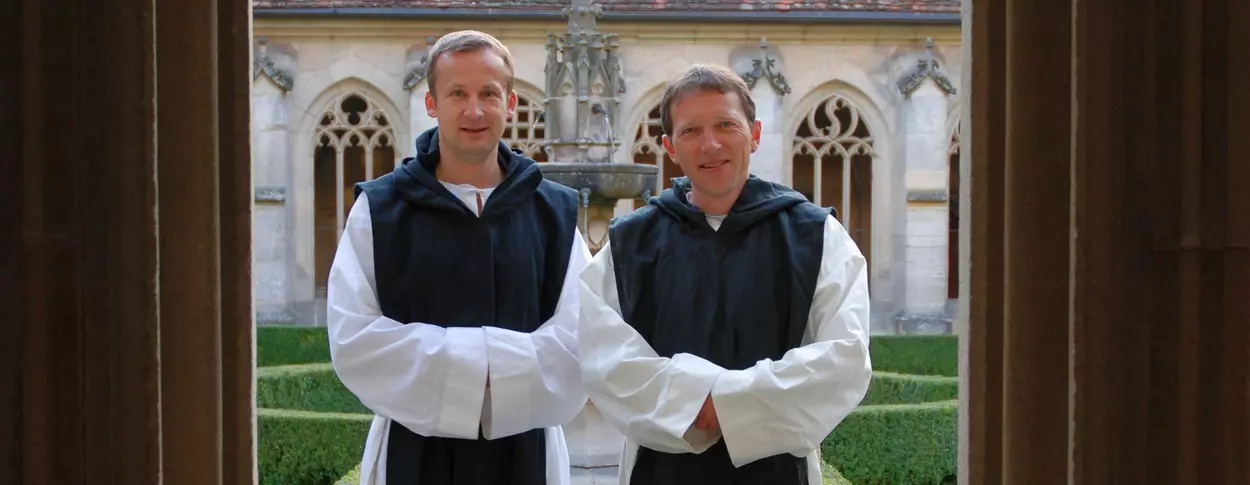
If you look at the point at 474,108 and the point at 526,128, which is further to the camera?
the point at 526,128

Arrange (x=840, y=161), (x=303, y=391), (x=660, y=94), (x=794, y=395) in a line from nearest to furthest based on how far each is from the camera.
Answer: (x=794, y=395)
(x=303, y=391)
(x=660, y=94)
(x=840, y=161)

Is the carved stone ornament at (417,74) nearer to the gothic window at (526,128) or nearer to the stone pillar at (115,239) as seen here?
the gothic window at (526,128)

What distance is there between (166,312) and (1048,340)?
4.49ft

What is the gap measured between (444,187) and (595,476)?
360 centimetres

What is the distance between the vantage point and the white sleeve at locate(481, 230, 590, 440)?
104 inches

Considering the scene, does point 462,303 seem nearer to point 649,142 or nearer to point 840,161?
point 649,142

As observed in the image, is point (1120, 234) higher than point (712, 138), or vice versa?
point (712, 138)

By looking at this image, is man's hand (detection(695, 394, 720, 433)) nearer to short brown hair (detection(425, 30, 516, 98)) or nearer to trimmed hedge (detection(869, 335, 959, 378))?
short brown hair (detection(425, 30, 516, 98))

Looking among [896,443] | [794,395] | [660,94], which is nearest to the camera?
[794,395]

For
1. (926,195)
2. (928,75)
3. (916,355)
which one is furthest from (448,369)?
(926,195)

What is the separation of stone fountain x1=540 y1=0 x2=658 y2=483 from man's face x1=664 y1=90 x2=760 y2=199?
463 centimetres

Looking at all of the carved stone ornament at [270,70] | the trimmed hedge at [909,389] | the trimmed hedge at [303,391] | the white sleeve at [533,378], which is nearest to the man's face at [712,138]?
the white sleeve at [533,378]

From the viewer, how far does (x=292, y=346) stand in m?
13.5

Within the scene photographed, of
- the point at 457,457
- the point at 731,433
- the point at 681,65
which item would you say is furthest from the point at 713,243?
the point at 681,65
